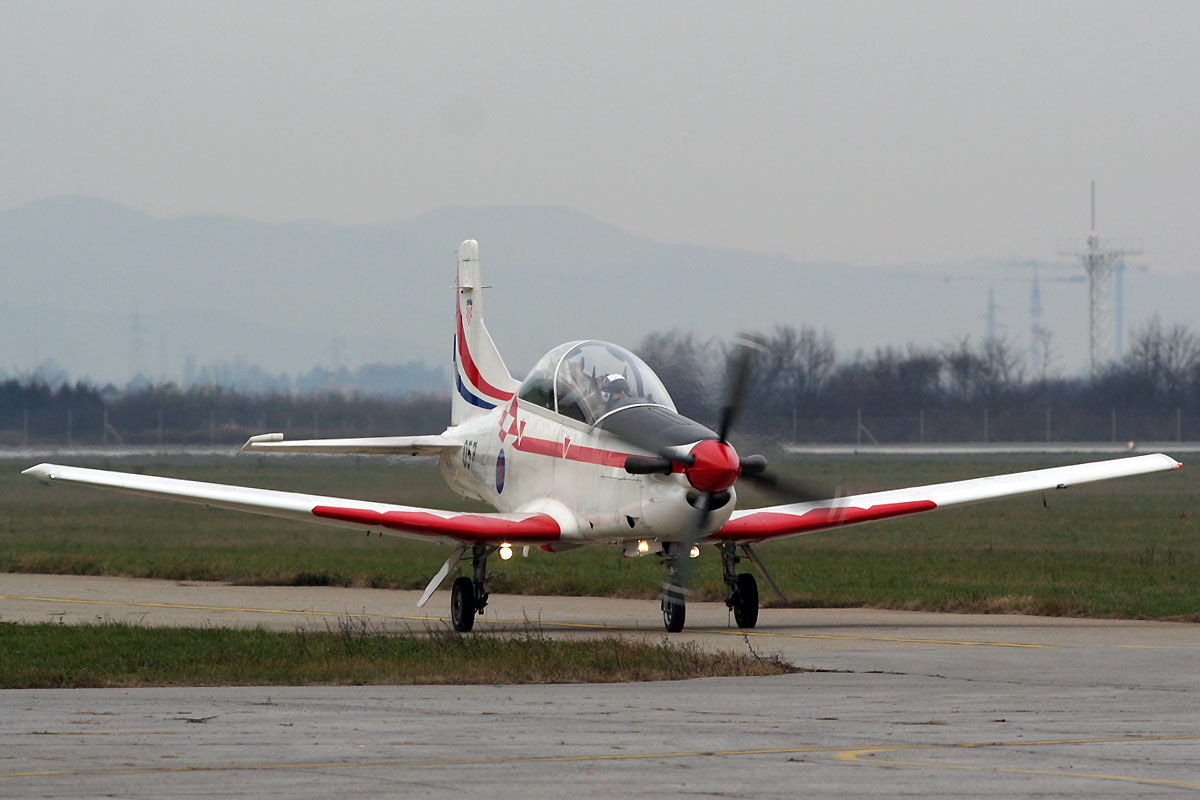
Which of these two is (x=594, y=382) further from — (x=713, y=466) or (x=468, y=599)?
(x=468, y=599)

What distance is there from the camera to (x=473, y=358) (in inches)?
949

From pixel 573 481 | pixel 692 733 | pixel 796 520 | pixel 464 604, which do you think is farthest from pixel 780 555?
pixel 692 733

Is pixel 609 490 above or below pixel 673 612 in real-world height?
above

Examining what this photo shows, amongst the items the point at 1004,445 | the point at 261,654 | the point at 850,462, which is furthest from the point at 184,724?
the point at 1004,445

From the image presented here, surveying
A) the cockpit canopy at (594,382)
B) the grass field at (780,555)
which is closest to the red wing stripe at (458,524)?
the grass field at (780,555)

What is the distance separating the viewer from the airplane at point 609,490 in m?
16.2

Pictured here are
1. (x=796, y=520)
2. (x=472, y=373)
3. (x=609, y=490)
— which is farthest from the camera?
(x=472, y=373)

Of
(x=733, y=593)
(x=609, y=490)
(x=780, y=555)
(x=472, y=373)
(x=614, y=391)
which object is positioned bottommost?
(x=780, y=555)

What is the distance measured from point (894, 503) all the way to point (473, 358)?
294 inches

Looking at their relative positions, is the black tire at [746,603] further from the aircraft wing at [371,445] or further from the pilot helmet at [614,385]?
the aircraft wing at [371,445]

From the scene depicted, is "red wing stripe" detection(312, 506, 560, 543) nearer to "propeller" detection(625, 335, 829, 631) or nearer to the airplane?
the airplane

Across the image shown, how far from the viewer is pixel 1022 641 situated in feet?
52.6

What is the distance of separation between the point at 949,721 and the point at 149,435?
4953cm

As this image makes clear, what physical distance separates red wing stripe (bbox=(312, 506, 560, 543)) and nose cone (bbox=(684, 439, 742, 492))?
2512 mm
